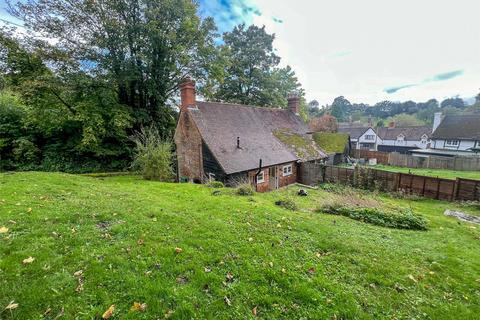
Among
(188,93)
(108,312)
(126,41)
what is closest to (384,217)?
(108,312)

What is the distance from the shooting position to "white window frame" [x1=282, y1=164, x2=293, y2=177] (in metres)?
17.4

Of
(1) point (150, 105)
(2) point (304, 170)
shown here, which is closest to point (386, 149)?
(2) point (304, 170)

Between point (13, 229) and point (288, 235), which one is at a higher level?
point (13, 229)

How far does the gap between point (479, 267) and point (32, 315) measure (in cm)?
805

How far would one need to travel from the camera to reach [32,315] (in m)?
2.83

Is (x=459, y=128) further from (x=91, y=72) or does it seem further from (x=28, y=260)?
(x=28, y=260)

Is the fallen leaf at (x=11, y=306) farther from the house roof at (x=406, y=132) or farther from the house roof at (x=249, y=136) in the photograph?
the house roof at (x=406, y=132)

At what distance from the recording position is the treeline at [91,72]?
15125mm

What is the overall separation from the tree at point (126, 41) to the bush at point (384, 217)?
15.9m

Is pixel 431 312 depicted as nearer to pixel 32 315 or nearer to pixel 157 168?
pixel 32 315

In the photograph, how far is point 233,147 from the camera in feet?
49.6

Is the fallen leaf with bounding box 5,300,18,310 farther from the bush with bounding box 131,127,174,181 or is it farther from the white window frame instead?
the white window frame

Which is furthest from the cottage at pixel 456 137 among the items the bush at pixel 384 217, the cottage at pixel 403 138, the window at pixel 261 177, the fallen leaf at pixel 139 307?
the fallen leaf at pixel 139 307

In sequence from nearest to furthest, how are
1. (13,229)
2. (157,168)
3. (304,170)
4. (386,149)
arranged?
(13,229)
(157,168)
(304,170)
(386,149)
